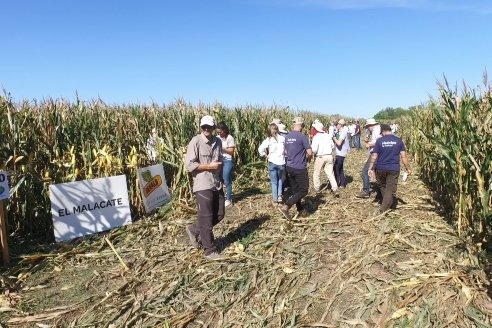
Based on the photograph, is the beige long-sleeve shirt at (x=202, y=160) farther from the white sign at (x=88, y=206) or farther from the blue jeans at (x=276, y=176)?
the blue jeans at (x=276, y=176)

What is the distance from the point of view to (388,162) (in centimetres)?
686

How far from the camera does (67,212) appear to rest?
248 inches

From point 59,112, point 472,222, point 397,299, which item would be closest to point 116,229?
point 59,112

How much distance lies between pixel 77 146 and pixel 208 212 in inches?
144

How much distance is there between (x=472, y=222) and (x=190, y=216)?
4992 mm

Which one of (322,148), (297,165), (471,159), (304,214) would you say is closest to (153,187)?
(297,165)

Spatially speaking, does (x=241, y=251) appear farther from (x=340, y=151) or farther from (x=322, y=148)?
(x=340, y=151)

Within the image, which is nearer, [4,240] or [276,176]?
[4,240]

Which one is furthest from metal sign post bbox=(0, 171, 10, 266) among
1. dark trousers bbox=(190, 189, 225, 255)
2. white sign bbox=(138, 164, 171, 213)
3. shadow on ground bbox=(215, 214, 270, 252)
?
shadow on ground bbox=(215, 214, 270, 252)

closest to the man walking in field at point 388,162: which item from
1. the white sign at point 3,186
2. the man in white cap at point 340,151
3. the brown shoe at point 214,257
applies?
the man in white cap at point 340,151

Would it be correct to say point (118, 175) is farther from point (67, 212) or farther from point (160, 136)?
point (160, 136)

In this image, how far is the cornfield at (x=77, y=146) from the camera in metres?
6.08

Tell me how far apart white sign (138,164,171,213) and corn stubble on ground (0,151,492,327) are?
0.83 m

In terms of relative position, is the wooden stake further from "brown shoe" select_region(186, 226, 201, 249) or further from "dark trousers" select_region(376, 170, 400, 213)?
"dark trousers" select_region(376, 170, 400, 213)
